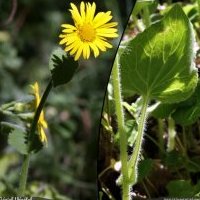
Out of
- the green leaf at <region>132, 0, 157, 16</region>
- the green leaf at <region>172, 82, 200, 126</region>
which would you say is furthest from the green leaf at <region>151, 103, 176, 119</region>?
the green leaf at <region>132, 0, 157, 16</region>

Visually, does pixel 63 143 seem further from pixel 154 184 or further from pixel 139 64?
pixel 139 64

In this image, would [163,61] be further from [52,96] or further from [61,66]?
[52,96]

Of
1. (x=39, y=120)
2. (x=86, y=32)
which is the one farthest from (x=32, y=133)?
(x=86, y=32)

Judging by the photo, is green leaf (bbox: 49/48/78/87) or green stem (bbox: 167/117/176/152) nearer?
green leaf (bbox: 49/48/78/87)

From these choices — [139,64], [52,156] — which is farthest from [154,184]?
[52,156]

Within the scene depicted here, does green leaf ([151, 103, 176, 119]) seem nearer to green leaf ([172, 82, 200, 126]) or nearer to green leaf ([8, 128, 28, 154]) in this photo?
green leaf ([172, 82, 200, 126])

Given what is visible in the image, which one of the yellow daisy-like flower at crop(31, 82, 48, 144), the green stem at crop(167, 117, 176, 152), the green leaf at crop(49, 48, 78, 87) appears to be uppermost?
the green leaf at crop(49, 48, 78, 87)

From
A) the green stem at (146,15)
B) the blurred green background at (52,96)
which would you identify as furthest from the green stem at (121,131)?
the green stem at (146,15)
